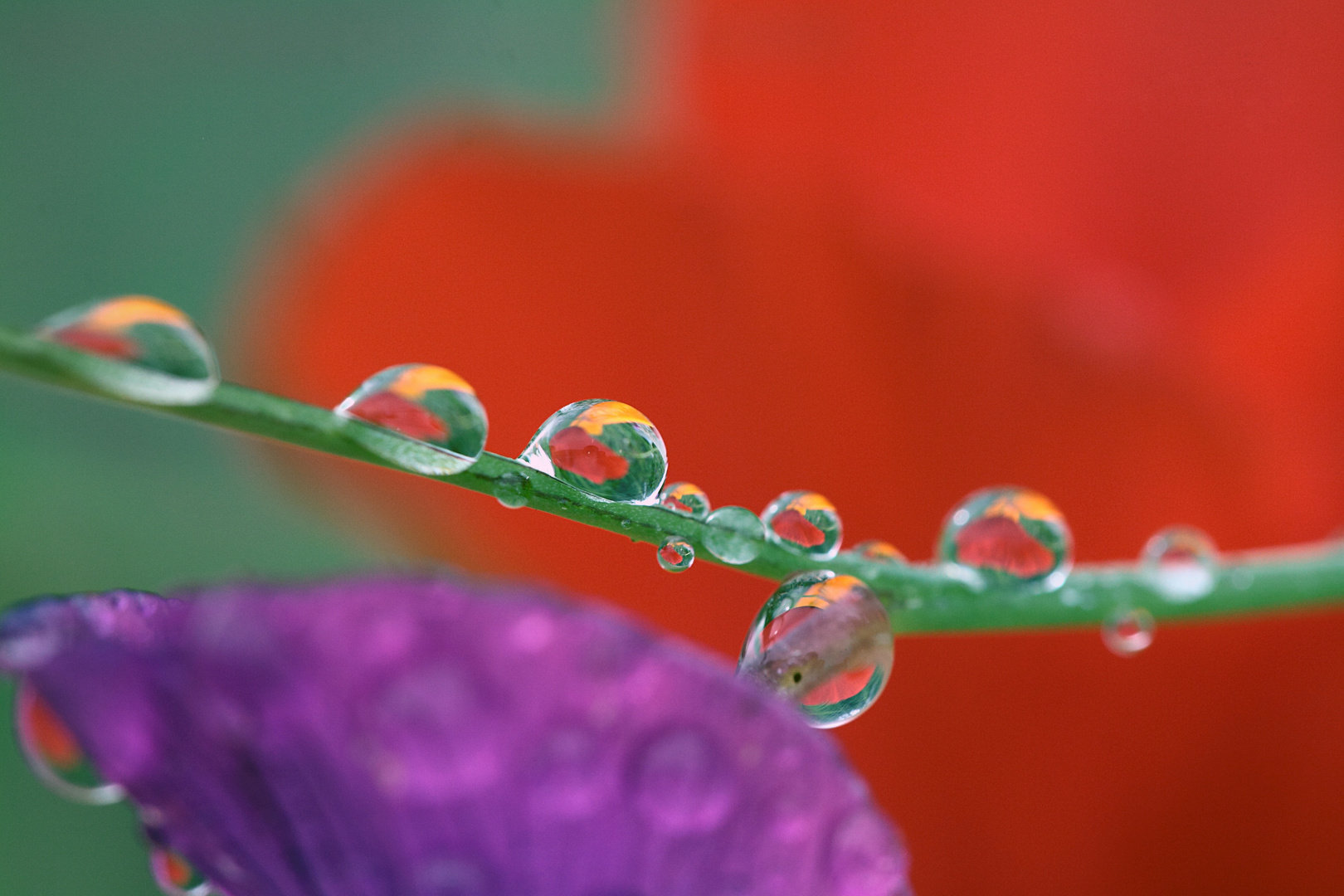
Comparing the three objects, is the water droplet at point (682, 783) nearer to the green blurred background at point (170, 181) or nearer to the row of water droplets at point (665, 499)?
the row of water droplets at point (665, 499)

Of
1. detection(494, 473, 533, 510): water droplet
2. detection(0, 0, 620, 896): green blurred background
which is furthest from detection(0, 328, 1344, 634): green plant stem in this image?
detection(0, 0, 620, 896): green blurred background

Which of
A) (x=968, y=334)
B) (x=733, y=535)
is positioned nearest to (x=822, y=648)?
(x=733, y=535)

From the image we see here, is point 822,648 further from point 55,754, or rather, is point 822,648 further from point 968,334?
point 968,334

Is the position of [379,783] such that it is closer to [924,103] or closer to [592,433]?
[592,433]

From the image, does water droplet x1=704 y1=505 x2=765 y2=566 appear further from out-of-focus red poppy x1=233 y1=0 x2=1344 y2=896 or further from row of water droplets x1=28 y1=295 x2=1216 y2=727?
out-of-focus red poppy x1=233 y1=0 x2=1344 y2=896

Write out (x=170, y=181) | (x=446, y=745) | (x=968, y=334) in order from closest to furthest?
(x=446, y=745)
(x=968, y=334)
(x=170, y=181)

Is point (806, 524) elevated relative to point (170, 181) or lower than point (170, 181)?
lower

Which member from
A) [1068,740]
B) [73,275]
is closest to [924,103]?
[1068,740]
